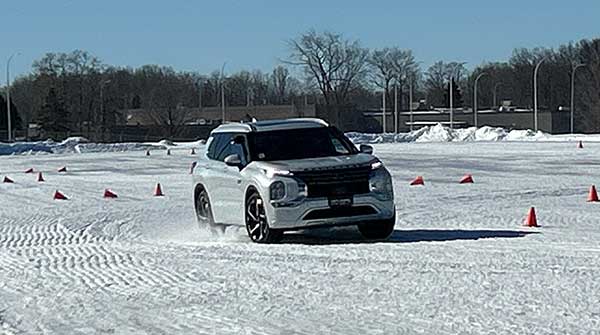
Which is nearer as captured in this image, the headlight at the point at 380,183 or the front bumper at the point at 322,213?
the front bumper at the point at 322,213

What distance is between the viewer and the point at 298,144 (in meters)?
15.7

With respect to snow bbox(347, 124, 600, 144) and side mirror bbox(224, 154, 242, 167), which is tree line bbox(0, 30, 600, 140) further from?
side mirror bbox(224, 154, 242, 167)

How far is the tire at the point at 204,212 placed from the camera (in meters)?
16.5

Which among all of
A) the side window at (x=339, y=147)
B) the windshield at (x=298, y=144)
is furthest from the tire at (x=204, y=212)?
the side window at (x=339, y=147)

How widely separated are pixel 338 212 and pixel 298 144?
172cm

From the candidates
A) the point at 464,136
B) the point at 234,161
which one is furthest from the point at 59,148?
the point at 234,161

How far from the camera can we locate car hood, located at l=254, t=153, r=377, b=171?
14.4m

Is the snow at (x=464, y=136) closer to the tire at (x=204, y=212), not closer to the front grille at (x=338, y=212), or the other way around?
the tire at (x=204, y=212)

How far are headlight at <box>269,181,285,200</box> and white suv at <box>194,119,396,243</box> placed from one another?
0.04 feet

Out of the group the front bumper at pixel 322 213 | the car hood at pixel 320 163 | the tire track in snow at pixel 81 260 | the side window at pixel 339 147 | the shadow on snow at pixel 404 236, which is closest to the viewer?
the tire track in snow at pixel 81 260

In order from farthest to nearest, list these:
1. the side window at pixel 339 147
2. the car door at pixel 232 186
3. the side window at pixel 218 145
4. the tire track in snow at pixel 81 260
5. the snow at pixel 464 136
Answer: the snow at pixel 464 136, the side window at pixel 218 145, the side window at pixel 339 147, the car door at pixel 232 186, the tire track in snow at pixel 81 260

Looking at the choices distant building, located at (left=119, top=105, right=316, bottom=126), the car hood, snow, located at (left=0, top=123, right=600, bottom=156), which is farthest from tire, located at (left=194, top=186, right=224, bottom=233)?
distant building, located at (left=119, top=105, right=316, bottom=126)

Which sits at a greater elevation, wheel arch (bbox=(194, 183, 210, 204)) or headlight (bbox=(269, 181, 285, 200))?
headlight (bbox=(269, 181, 285, 200))

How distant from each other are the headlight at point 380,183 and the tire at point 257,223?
4.23 feet
